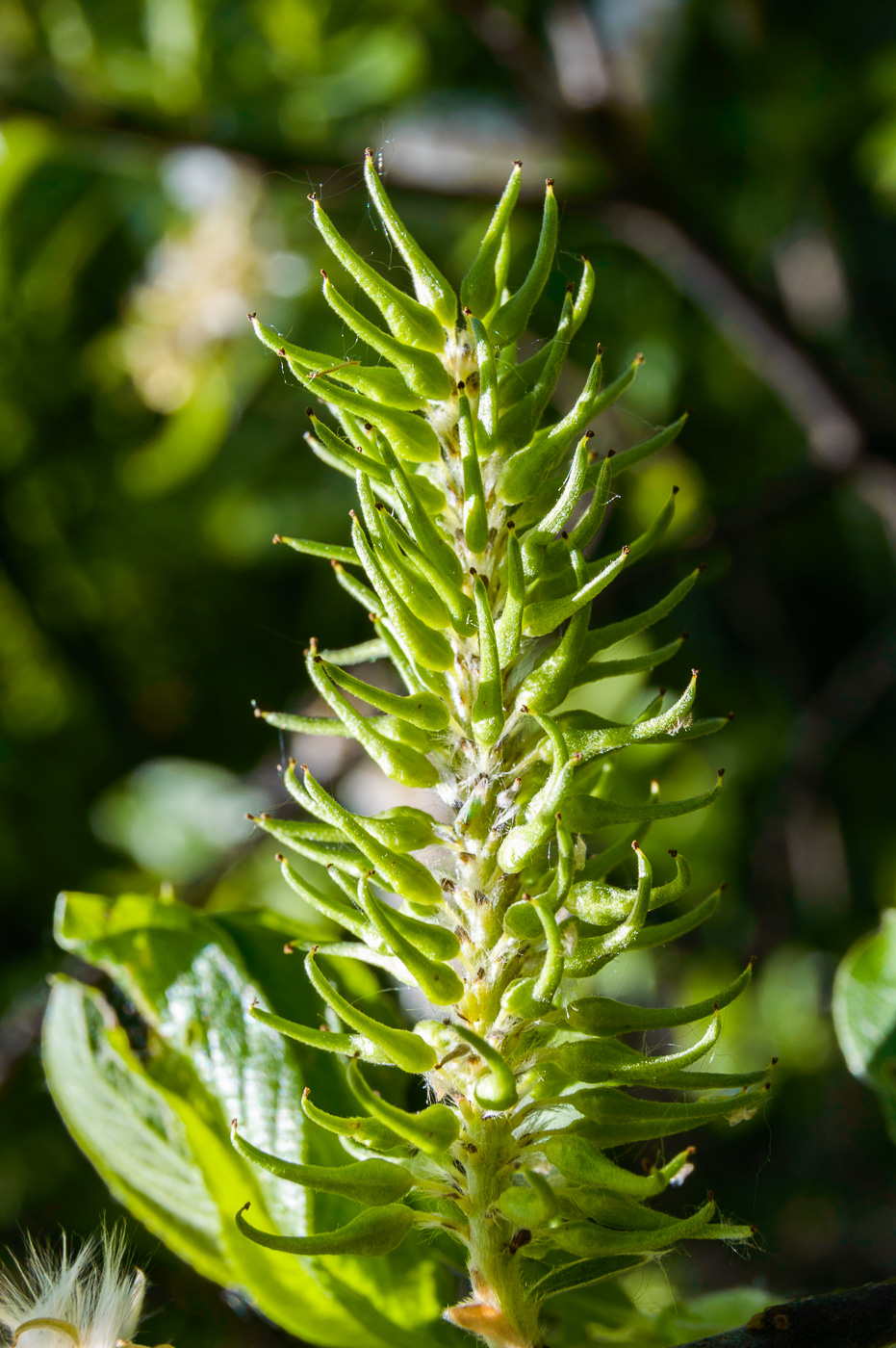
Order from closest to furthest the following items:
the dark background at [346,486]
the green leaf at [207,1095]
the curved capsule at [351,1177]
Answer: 1. the curved capsule at [351,1177]
2. the green leaf at [207,1095]
3. the dark background at [346,486]

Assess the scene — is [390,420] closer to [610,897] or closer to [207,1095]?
[610,897]

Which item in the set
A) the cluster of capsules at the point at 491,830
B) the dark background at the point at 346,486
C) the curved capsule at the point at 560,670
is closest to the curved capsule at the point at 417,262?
the cluster of capsules at the point at 491,830

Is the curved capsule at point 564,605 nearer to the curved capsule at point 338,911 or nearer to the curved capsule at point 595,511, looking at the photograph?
the curved capsule at point 595,511

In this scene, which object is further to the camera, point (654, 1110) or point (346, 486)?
point (346, 486)

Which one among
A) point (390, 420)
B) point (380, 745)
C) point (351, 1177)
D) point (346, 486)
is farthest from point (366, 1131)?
point (346, 486)

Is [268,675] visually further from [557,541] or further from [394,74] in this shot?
[557,541]

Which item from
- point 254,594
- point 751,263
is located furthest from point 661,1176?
point 751,263
